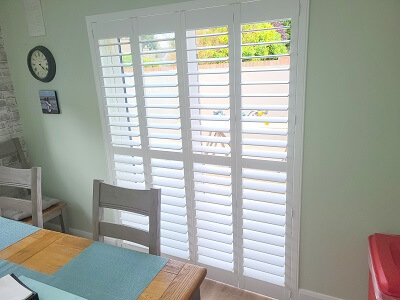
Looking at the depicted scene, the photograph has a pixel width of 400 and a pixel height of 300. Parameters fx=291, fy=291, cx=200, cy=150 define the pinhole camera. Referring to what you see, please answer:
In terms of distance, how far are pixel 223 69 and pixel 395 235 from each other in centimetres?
128

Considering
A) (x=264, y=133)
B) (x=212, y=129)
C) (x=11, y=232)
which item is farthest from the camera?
(x=212, y=129)

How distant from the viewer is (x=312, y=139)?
5.36 ft

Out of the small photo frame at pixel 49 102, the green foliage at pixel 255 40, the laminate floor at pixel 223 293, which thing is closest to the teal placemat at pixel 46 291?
the laminate floor at pixel 223 293

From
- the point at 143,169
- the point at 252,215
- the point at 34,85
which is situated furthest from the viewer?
the point at 34,85

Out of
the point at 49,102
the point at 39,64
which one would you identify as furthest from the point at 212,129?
the point at 39,64

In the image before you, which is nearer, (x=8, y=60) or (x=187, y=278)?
(x=187, y=278)

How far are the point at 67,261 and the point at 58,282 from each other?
0.43 feet

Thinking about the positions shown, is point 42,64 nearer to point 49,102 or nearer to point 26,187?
point 49,102

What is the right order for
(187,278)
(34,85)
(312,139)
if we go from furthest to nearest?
(34,85)
(312,139)
(187,278)

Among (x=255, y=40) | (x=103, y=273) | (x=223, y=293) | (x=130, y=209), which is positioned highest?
(x=255, y=40)

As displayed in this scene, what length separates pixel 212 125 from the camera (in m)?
1.87

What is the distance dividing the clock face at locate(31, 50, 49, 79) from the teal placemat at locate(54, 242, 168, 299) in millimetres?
1710

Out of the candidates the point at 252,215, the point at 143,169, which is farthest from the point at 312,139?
the point at 143,169

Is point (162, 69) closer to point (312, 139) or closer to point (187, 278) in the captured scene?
point (312, 139)
